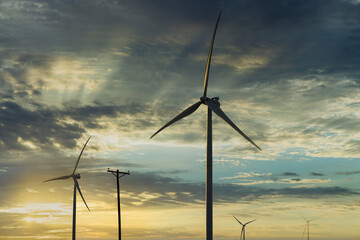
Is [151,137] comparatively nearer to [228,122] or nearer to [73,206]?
[228,122]

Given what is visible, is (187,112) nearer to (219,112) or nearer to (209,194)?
(219,112)

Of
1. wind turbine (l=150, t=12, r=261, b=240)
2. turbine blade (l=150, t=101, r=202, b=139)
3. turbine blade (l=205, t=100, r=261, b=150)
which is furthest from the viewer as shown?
turbine blade (l=150, t=101, r=202, b=139)

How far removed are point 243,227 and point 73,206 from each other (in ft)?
219

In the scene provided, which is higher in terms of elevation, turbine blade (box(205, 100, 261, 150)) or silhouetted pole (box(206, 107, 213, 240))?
Answer: turbine blade (box(205, 100, 261, 150))

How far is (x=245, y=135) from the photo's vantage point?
5012 cm

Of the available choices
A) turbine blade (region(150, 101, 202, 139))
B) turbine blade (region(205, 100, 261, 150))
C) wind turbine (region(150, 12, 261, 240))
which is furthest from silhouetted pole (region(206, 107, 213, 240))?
turbine blade (region(150, 101, 202, 139))

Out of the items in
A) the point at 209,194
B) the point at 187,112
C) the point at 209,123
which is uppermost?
the point at 187,112

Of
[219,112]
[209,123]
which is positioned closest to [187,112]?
[219,112]

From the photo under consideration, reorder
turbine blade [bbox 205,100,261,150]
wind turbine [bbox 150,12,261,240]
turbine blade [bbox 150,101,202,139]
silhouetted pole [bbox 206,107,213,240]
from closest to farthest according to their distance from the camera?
silhouetted pole [bbox 206,107,213,240] → wind turbine [bbox 150,12,261,240] → turbine blade [bbox 205,100,261,150] → turbine blade [bbox 150,101,202,139]

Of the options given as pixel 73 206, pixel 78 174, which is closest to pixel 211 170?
pixel 73 206

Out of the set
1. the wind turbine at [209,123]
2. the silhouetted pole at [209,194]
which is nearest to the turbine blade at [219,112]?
the wind turbine at [209,123]

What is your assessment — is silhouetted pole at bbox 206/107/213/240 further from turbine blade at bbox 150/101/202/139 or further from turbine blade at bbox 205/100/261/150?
turbine blade at bbox 150/101/202/139

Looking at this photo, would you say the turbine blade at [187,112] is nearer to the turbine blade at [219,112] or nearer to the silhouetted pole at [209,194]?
the turbine blade at [219,112]

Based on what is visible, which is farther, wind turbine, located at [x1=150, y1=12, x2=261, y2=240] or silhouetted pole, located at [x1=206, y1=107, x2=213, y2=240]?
wind turbine, located at [x1=150, y1=12, x2=261, y2=240]
